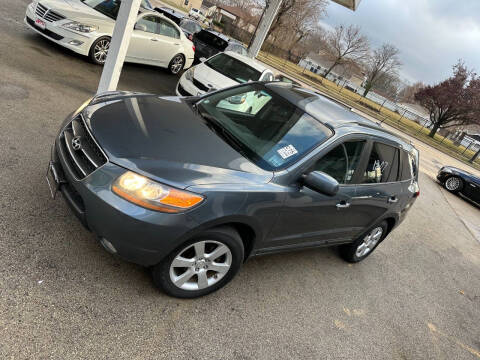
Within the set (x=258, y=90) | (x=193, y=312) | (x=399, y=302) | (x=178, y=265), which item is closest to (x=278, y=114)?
(x=258, y=90)

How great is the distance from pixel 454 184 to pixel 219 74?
10217 mm

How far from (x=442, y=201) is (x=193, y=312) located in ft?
35.3

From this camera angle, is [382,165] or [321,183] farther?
[382,165]

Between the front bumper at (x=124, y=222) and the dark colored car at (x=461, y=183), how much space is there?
1336 cm

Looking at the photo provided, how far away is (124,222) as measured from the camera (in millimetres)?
2432

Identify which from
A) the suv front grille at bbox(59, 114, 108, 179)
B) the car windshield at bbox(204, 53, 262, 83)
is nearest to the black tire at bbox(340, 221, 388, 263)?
the suv front grille at bbox(59, 114, 108, 179)

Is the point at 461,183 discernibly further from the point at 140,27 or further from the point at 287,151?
the point at 287,151

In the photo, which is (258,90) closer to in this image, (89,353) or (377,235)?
(377,235)

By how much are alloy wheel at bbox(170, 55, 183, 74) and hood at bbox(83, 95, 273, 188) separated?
7.53 m

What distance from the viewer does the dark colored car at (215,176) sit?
251 centimetres

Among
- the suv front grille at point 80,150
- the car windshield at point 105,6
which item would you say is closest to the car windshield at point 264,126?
the suv front grille at point 80,150

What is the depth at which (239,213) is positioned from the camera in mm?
2752

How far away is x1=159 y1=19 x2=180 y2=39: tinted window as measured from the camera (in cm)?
952

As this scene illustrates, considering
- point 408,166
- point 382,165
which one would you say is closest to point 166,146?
point 382,165
